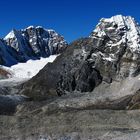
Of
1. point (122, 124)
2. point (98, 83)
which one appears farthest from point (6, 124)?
point (98, 83)

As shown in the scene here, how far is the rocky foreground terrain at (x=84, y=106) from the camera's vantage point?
84438mm

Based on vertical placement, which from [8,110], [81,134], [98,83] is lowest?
[81,134]

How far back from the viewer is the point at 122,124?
89.1m

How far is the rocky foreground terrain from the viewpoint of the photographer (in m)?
84.4

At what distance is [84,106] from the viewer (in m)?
150

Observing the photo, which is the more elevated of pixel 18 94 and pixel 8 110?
pixel 18 94

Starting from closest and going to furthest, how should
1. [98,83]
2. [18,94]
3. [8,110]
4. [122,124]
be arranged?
[122,124] < [8,110] < [98,83] < [18,94]

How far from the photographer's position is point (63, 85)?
191125 millimetres

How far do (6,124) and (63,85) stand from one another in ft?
334

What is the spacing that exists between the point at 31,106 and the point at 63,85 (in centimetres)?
3776

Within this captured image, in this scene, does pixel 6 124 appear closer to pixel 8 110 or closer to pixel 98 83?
pixel 8 110

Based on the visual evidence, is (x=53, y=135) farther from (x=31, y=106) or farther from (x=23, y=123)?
(x=31, y=106)

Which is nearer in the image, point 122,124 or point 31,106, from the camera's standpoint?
point 122,124

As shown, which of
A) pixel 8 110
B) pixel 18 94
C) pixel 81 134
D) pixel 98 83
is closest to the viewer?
pixel 81 134
